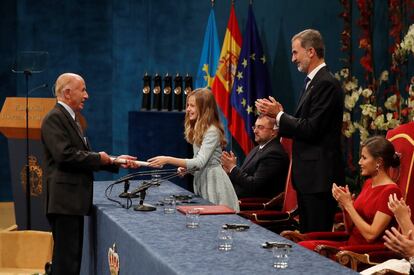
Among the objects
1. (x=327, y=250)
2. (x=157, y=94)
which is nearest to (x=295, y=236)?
(x=327, y=250)

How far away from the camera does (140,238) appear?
12.1ft

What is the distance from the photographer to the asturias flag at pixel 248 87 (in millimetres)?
7570

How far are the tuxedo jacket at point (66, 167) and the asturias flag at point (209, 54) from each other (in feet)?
11.6

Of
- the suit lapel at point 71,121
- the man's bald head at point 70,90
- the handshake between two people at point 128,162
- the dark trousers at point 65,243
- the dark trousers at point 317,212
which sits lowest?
the dark trousers at point 65,243

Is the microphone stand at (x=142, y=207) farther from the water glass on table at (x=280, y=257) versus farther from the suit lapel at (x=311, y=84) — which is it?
the water glass on table at (x=280, y=257)

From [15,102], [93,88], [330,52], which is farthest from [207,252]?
[93,88]

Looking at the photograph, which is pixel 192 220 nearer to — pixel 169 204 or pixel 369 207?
pixel 169 204

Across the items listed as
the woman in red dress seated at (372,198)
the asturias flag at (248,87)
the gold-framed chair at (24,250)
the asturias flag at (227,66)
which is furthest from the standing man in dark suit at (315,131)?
the asturias flag at (227,66)

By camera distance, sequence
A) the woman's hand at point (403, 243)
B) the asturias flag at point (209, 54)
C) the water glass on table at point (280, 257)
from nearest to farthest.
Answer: the water glass on table at point (280, 257) < the woman's hand at point (403, 243) < the asturias flag at point (209, 54)

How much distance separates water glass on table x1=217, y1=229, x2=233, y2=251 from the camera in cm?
339

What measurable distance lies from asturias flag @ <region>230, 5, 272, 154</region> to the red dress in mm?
3118

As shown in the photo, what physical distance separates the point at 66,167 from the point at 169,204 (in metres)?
0.70

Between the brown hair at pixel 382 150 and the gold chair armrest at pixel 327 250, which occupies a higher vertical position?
the brown hair at pixel 382 150

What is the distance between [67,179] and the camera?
187 inches
